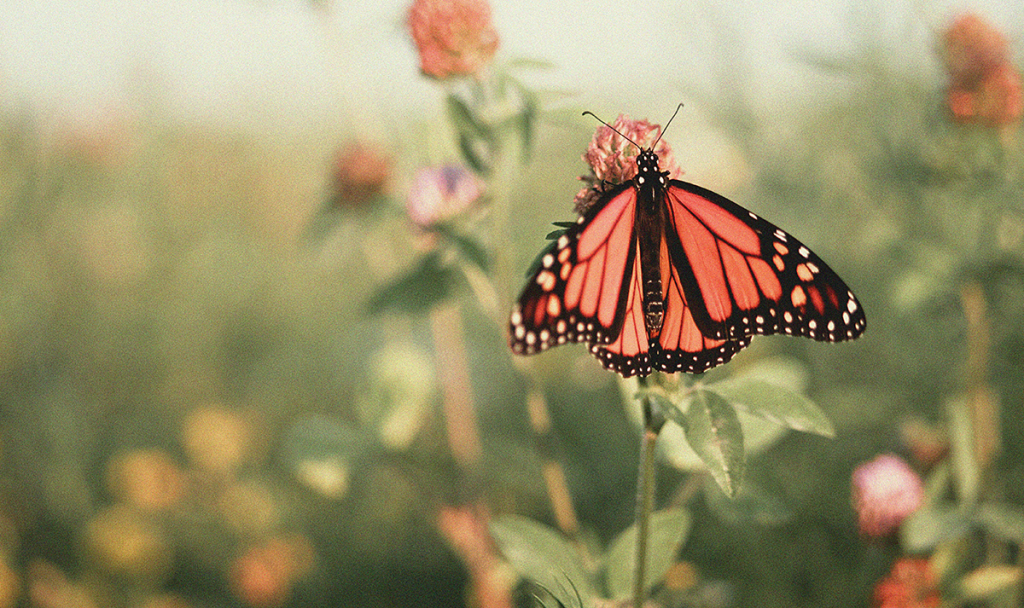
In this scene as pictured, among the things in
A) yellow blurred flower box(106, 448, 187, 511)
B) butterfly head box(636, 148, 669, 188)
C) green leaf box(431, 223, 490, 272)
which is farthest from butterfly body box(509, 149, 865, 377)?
yellow blurred flower box(106, 448, 187, 511)

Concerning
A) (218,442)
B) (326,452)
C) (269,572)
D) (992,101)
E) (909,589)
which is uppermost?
(992,101)

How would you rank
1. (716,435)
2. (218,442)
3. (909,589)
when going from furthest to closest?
1. (218,442)
2. (909,589)
3. (716,435)

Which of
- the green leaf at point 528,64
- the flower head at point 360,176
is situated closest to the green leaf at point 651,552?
the green leaf at point 528,64

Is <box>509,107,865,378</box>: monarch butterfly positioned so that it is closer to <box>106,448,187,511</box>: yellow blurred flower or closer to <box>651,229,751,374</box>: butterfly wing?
<box>651,229,751,374</box>: butterfly wing

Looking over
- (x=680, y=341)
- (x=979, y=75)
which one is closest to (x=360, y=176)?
(x=680, y=341)

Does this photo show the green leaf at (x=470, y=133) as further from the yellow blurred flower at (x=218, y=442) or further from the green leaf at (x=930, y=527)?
the yellow blurred flower at (x=218, y=442)

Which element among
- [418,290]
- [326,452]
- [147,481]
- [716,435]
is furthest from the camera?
[147,481]

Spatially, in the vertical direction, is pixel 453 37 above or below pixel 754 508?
above

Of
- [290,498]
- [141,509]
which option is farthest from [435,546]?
[141,509]

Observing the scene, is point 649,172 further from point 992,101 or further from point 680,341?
point 992,101
